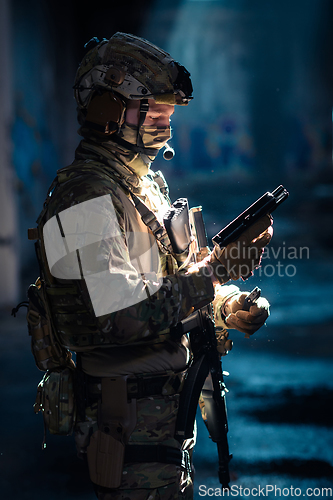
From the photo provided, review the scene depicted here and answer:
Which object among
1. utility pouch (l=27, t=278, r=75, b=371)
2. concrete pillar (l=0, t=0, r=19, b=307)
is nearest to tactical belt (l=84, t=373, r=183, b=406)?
utility pouch (l=27, t=278, r=75, b=371)

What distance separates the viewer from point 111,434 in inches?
54.0

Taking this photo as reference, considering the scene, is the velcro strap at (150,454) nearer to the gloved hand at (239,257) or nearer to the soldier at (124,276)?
the soldier at (124,276)

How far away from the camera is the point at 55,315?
1.39 metres

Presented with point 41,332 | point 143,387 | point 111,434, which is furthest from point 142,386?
point 41,332

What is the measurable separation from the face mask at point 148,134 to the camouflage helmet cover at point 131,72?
0.08 m

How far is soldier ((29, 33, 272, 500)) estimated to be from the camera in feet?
4.10

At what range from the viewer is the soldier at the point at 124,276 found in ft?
4.10

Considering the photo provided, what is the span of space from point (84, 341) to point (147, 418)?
0.98ft

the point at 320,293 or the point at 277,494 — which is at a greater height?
the point at 320,293

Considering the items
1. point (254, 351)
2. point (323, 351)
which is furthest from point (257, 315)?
point (323, 351)

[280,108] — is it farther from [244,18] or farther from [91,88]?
[91,88]

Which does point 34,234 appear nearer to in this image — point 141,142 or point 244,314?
point 141,142

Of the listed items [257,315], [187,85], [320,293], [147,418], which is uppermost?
[187,85]

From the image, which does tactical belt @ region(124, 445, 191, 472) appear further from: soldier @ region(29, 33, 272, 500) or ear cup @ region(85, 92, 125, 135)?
ear cup @ region(85, 92, 125, 135)
